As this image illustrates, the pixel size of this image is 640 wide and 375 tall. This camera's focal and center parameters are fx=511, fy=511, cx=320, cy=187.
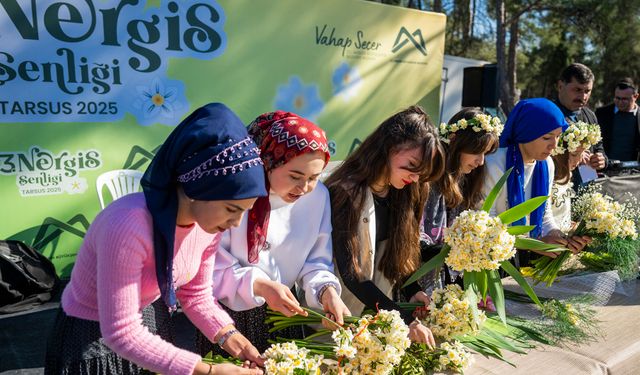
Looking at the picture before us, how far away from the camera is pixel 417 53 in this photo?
6.29 metres

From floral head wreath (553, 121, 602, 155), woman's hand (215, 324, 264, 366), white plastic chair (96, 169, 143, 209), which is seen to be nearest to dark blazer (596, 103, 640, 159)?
floral head wreath (553, 121, 602, 155)

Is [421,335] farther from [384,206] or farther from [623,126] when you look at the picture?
[623,126]

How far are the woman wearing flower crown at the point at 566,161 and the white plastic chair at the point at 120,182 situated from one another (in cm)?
302

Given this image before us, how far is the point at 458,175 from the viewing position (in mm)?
2453

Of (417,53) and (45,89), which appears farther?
(417,53)

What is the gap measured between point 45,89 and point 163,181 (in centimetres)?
332

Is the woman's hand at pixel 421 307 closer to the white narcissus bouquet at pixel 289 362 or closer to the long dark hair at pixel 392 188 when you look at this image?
the long dark hair at pixel 392 188

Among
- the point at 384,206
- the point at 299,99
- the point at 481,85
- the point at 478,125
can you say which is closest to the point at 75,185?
the point at 299,99

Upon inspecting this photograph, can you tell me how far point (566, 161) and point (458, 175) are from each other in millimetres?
965

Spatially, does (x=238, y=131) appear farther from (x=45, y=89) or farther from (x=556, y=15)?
(x=556, y=15)

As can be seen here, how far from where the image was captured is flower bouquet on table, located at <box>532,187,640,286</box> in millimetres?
2035

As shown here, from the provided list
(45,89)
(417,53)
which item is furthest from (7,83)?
(417,53)

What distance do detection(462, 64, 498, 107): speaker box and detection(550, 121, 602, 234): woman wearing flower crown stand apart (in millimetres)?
7178

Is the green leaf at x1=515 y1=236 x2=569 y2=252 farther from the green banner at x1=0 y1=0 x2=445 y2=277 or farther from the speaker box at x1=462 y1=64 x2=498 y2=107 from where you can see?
the speaker box at x1=462 y1=64 x2=498 y2=107
